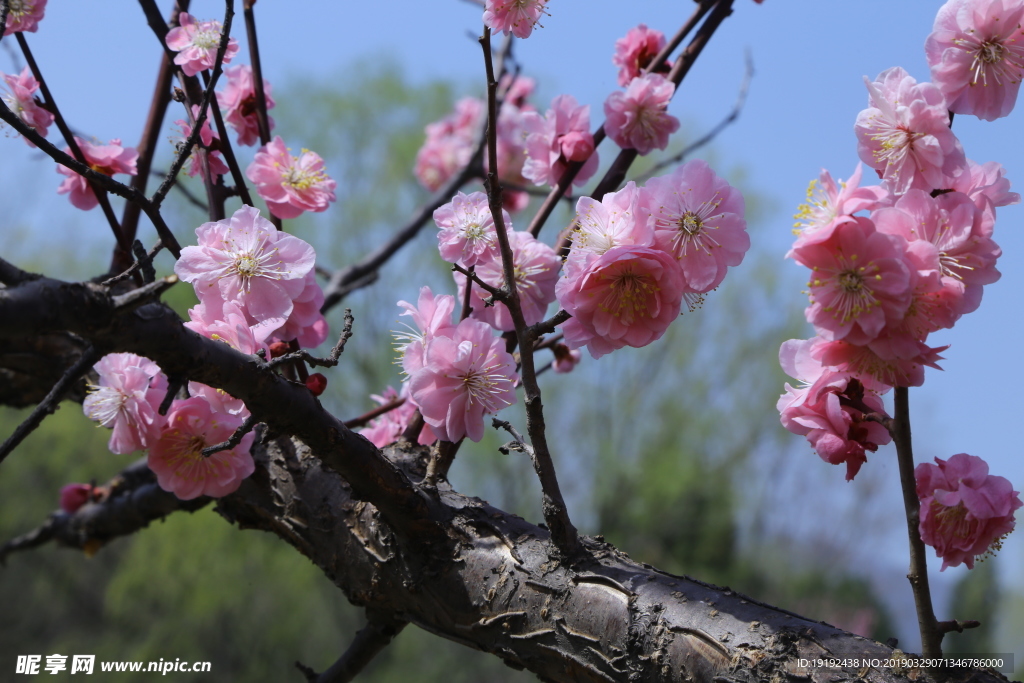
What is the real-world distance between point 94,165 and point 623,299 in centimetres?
106

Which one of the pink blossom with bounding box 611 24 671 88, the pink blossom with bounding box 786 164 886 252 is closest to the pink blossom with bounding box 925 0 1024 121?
the pink blossom with bounding box 786 164 886 252

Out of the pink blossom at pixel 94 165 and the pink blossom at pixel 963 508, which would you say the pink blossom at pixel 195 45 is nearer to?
the pink blossom at pixel 94 165

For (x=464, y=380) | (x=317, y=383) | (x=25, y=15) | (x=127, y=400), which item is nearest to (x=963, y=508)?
(x=464, y=380)

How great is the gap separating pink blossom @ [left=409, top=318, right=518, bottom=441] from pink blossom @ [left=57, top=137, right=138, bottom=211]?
0.77m

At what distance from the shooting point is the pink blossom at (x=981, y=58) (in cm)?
79

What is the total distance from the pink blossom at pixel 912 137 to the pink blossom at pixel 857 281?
13 centimetres

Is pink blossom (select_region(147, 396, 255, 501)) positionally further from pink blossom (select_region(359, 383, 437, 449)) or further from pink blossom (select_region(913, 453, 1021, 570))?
pink blossom (select_region(913, 453, 1021, 570))

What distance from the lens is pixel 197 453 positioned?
1034 mm

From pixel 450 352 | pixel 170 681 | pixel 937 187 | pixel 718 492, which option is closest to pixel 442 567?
pixel 450 352

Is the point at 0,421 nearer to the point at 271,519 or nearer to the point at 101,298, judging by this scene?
the point at 271,519

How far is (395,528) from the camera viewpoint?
1.05 m

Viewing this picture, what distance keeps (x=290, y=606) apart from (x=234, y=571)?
34.3 inches

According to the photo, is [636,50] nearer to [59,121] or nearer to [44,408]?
[59,121]

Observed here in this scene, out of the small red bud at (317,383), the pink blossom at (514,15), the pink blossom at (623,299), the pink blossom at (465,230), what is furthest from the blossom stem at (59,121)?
the pink blossom at (623,299)
